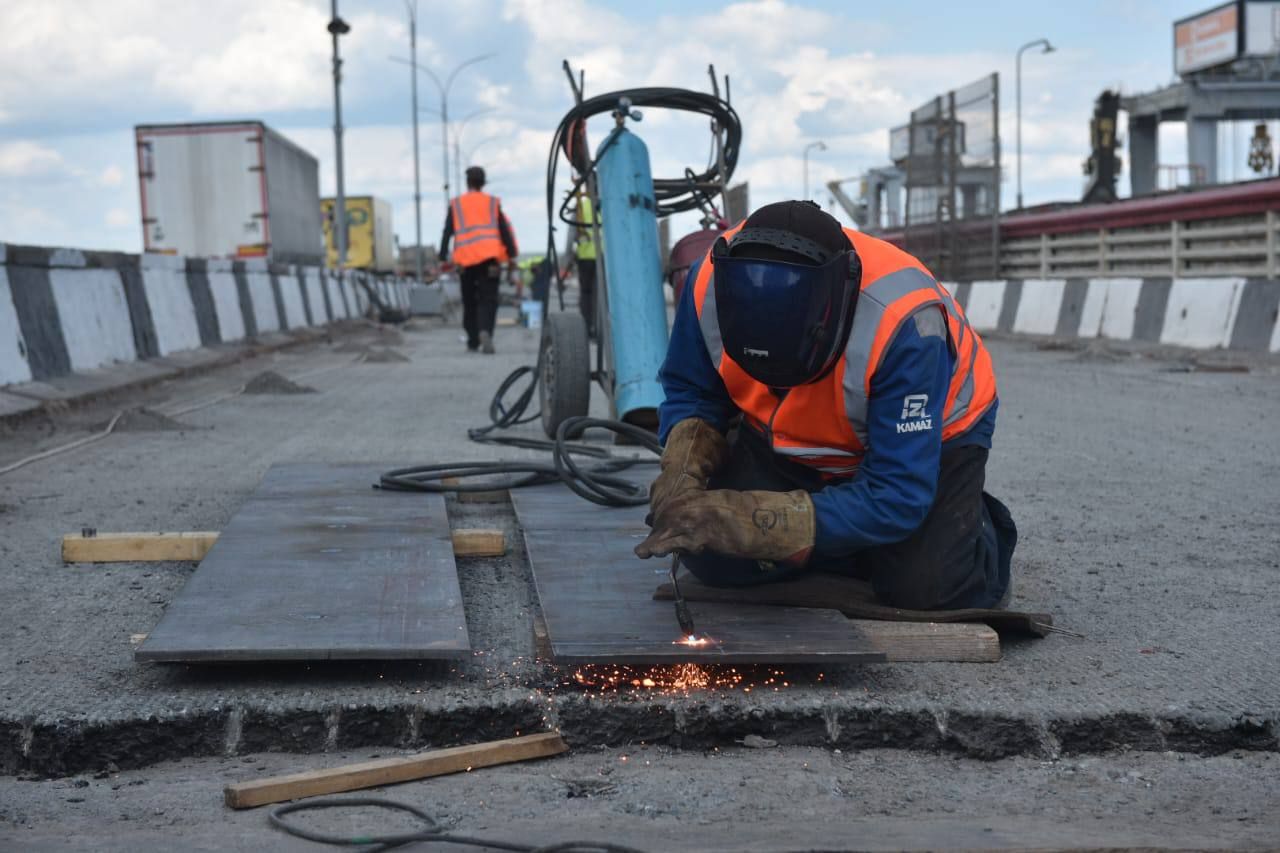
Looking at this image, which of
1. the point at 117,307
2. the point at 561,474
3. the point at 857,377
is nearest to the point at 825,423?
the point at 857,377

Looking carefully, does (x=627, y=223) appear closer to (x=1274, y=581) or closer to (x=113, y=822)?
(x=1274, y=581)

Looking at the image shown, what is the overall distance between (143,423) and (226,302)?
7.25 metres

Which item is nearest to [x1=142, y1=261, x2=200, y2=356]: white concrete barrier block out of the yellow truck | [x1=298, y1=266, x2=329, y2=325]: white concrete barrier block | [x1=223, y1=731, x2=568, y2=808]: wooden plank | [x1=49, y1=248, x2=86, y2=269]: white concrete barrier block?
[x1=49, y1=248, x2=86, y2=269]: white concrete barrier block

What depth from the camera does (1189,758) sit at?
3.08 meters

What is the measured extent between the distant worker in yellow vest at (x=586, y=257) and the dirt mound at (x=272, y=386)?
229 centimetres

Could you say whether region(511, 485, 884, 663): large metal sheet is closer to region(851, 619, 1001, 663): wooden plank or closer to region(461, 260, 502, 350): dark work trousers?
region(851, 619, 1001, 663): wooden plank

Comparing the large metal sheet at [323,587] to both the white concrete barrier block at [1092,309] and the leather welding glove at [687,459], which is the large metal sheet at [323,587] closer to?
the leather welding glove at [687,459]

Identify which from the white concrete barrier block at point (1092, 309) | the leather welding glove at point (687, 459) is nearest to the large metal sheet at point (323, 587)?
the leather welding glove at point (687, 459)

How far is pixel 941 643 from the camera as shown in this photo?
3.57 metres

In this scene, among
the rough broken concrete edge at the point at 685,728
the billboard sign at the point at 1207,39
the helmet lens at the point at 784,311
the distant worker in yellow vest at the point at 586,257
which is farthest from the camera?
the billboard sign at the point at 1207,39

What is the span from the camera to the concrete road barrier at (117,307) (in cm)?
936

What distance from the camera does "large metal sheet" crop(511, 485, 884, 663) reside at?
328cm

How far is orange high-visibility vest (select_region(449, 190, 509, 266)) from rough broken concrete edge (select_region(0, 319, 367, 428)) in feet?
8.20

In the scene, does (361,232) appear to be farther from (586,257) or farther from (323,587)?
(323,587)
